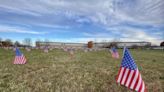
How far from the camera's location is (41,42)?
13612 centimetres

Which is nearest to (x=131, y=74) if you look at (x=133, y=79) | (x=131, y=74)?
(x=131, y=74)

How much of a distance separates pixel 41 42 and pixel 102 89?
135 metres

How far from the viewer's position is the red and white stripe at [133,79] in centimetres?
430

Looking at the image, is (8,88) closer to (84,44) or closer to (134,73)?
(134,73)

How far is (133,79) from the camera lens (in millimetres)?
4449

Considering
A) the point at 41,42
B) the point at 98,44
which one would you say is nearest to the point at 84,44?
the point at 98,44

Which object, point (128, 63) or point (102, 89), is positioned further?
point (102, 89)

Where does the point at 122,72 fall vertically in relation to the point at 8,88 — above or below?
above

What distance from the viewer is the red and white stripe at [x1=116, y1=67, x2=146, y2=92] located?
4.30 meters

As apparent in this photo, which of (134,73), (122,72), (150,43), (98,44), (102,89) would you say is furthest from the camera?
(98,44)

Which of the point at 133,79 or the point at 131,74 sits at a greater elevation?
the point at 131,74

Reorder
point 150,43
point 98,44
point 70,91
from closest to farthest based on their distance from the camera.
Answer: point 70,91, point 150,43, point 98,44

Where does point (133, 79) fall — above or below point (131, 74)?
below

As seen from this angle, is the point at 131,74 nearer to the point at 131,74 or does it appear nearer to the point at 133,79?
the point at 131,74
